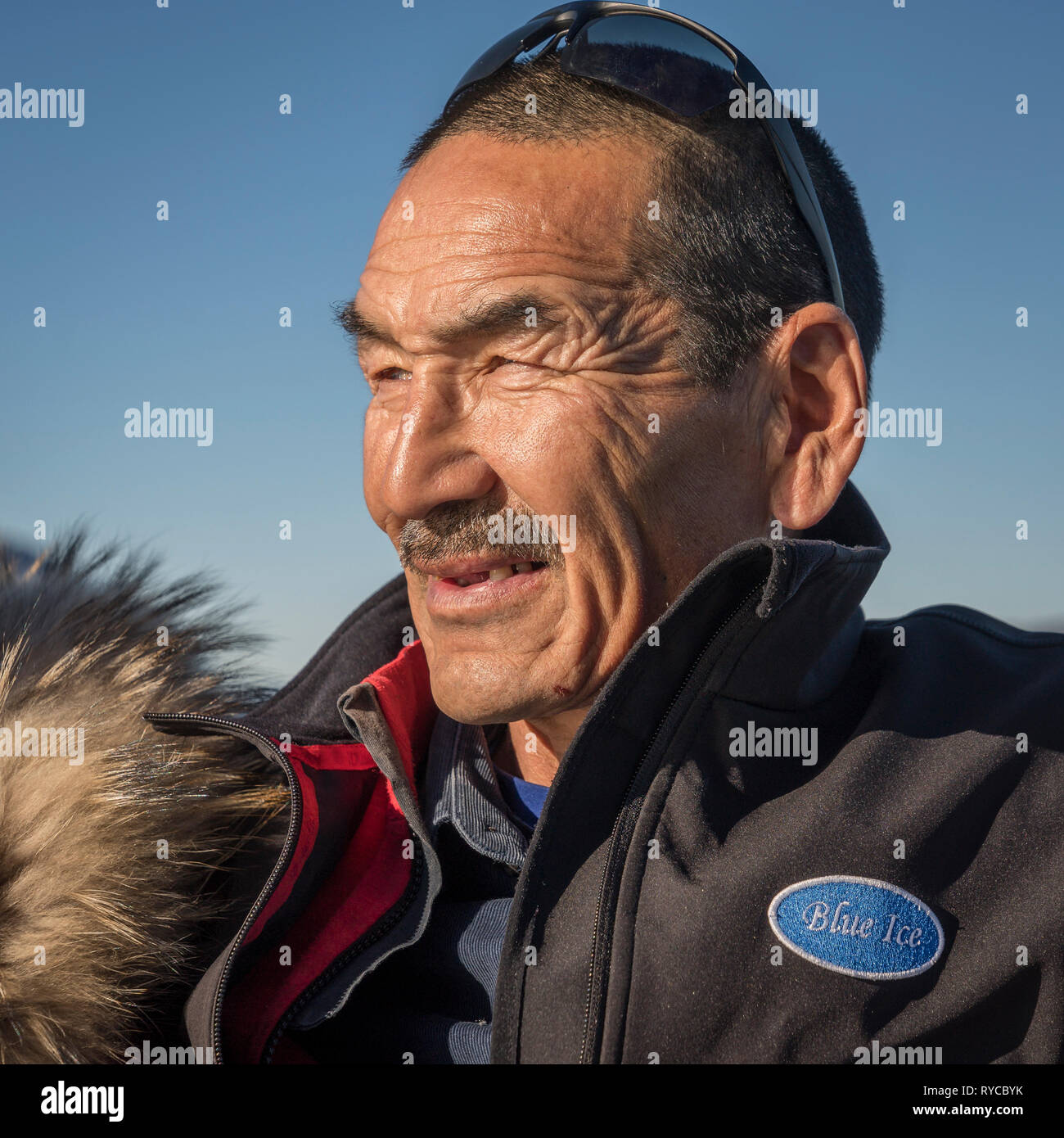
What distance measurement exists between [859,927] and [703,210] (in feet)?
4.38

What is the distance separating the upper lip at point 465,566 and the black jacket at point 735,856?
0.98ft

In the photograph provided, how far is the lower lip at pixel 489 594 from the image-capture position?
1956 mm

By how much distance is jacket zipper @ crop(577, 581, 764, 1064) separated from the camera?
5.08 feet

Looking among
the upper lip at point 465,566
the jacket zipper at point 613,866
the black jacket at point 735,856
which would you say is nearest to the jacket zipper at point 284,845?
the black jacket at point 735,856

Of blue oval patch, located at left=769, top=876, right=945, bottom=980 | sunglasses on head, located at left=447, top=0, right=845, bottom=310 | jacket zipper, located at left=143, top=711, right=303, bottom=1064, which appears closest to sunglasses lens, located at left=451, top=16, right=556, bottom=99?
sunglasses on head, located at left=447, top=0, right=845, bottom=310

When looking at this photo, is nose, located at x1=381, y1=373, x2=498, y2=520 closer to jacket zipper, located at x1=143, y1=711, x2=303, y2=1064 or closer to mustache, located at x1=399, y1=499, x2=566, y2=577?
mustache, located at x1=399, y1=499, x2=566, y2=577

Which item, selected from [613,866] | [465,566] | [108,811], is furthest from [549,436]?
[108,811]

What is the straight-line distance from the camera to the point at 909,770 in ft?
5.86

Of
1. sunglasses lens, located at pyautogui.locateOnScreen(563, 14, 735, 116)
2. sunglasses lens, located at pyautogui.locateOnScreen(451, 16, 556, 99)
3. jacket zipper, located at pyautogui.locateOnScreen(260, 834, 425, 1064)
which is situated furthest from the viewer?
sunglasses lens, located at pyautogui.locateOnScreen(451, 16, 556, 99)

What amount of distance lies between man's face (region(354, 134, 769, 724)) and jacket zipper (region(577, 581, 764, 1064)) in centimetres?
24

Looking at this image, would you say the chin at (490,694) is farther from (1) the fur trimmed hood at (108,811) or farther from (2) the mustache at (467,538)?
(1) the fur trimmed hood at (108,811)

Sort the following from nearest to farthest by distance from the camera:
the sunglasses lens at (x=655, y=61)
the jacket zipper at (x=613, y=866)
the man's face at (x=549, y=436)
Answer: the jacket zipper at (x=613, y=866), the man's face at (x=549, y=436), the sunglasses lens at (x=655, y=61)

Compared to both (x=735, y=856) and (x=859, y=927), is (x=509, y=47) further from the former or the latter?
(x=859, y=927)
